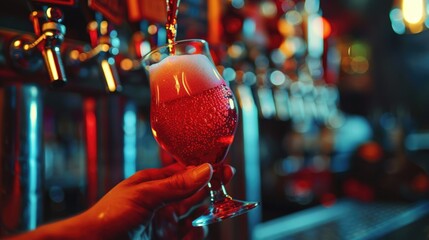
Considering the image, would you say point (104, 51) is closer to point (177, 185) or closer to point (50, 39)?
point (50, 39)

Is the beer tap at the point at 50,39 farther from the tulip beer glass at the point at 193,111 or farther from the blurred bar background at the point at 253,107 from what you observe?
the tulip beer glass at the point at 193,111

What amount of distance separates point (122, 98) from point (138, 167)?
24cm

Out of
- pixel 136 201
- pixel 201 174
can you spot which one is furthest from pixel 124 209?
pixel 201 174

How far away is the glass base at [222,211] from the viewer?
2.37 ft

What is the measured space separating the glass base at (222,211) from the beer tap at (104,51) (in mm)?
327

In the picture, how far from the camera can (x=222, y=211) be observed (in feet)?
2.49

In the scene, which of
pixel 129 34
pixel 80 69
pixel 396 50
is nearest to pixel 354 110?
pixel 396 50

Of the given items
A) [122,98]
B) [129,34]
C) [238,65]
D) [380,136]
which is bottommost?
[380,136]

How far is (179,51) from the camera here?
819mm

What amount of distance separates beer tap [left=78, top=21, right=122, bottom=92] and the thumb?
30 cm

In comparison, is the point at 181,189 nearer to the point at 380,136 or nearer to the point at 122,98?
the point at 122,98

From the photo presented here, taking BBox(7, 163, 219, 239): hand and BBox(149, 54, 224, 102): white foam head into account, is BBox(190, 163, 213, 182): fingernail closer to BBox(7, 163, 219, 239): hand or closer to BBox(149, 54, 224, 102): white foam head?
BBox(7, 163, 219, 239): hand

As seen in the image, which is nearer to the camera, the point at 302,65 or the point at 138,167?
the point at 138,167

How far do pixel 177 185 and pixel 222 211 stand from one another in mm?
125
